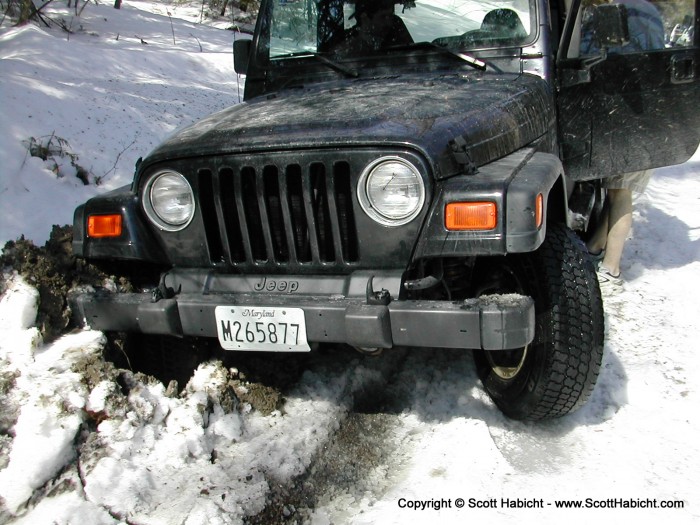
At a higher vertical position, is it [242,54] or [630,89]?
[242,54]

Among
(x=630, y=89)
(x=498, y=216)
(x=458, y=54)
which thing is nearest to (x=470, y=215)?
(x=498, y=216)

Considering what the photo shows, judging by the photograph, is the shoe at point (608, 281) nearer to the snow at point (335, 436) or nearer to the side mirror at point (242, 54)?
the snow at point (335, 436)

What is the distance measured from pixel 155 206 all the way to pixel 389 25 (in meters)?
1.74

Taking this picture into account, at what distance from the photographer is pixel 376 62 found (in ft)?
12.4

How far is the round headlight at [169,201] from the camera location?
2.89 metres

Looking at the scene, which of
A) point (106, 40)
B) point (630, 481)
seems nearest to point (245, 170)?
point (630, 481)

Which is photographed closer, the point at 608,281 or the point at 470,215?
the point at 470,215

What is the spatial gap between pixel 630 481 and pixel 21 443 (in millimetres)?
2339

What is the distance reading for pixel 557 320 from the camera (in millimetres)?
2773

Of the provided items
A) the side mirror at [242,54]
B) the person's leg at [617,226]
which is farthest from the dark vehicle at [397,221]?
the person's leg at [617,226]

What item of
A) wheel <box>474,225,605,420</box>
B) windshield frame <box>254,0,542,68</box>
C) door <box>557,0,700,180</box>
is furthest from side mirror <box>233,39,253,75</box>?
wheel <box>474,225,605,420</box>

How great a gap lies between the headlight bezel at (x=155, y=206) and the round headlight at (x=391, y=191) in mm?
744

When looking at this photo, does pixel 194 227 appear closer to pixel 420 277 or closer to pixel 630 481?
pixel 420 277

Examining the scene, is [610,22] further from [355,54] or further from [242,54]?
[242,54]
